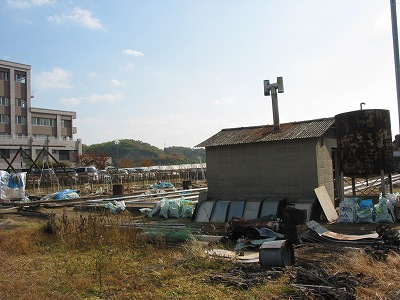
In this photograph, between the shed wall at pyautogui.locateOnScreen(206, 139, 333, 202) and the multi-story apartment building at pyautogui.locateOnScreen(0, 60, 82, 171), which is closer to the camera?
the shed wall at pyautogui.locateOnScreen(206, 139, 333, 202)

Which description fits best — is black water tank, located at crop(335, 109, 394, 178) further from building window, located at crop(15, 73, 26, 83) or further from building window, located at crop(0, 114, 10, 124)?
building window, located at crop(15, 73, 26, 83)

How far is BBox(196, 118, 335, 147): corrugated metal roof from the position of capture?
1305cm

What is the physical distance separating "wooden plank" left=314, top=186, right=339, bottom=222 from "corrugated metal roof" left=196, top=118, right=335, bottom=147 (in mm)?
1684

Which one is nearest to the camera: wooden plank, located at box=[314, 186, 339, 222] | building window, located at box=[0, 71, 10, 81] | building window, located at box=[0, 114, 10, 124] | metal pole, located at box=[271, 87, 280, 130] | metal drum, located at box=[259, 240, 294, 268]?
metal drum, located at box=[259, 240, 294, 268]

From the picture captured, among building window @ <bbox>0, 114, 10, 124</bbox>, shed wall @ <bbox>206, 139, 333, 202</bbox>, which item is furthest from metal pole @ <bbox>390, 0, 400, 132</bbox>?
building window @ <bbox>0, 114, 10, 124</bbox>

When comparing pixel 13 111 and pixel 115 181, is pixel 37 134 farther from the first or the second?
pixel 115 181

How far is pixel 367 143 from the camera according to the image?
12.4 metres

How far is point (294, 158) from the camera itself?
42.6ft

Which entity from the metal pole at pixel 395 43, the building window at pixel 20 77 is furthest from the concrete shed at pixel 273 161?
the building window at pixel 20 77

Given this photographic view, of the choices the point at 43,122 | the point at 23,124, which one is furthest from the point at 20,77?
the point at 43,122

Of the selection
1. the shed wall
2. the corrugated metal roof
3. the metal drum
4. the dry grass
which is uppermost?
the corrugated metal roof

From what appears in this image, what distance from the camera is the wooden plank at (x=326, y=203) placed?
39.9 ft

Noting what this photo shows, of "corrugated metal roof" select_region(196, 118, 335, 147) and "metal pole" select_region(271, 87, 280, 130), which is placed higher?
"metal pole" select_region(271, 87, 280, 130)

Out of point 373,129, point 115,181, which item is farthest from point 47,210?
point 115,181
